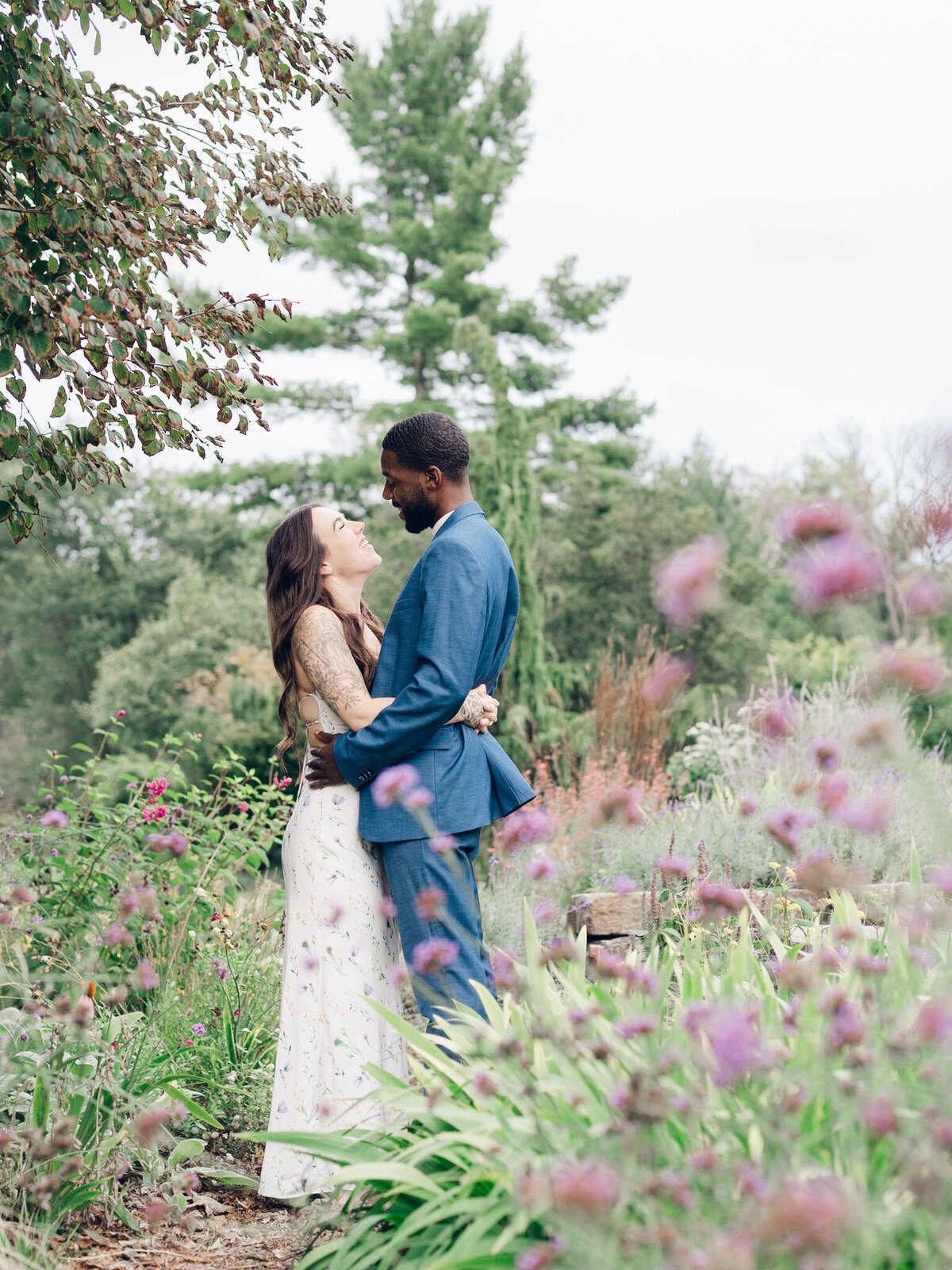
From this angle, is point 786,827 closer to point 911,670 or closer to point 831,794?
point 831,794

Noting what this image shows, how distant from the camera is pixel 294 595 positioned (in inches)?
114

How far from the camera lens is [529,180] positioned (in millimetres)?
16750

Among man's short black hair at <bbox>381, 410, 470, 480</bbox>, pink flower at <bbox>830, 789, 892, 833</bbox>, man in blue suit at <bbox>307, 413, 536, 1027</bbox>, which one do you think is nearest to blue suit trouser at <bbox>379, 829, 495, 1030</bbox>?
man in blue suit at <bbox>307, 413, 536, 1027</bbox>

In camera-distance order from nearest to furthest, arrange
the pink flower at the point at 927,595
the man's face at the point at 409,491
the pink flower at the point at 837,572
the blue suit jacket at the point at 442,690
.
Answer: the pink flower at the point at 837,572, the pink flower at the point at 927,595, the blue suit jacket at the point at 442,690, the man's face at the point at 409,491

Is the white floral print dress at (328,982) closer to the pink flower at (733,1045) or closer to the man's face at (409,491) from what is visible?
the man's face at (409,491)

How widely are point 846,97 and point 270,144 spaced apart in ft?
30.1

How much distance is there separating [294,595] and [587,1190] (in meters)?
2.10

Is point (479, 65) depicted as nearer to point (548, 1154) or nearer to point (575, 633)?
point (575, 633)

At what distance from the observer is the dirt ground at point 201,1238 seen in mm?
2209

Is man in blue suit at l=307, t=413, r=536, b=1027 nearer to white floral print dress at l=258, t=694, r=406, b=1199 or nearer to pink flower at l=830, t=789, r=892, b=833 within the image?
white floral print dress at l=258, t=694, r=406, b=1199

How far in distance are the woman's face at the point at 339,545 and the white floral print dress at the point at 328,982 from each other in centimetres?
45

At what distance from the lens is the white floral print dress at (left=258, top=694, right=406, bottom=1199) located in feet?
8.70

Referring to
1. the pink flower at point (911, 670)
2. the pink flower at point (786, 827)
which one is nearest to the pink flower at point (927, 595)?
the pink flower at point (911, 670)

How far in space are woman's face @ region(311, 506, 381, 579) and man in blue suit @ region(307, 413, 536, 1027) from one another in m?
0.21
